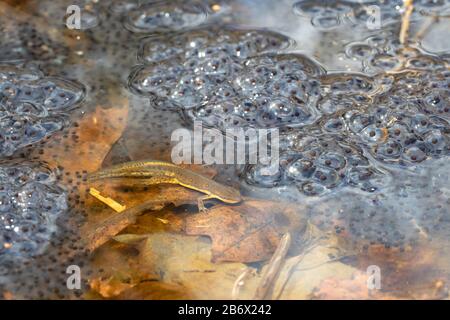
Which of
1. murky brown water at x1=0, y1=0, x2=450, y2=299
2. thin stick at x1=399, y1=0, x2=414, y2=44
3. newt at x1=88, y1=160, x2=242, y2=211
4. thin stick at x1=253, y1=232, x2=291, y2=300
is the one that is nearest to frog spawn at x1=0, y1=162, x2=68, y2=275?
murky brown water at x1=0, y1=0, x2=450, y2=299

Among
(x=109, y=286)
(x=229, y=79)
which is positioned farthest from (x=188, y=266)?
(x=229, y=79)

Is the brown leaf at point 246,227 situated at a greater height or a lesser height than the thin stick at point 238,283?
greater

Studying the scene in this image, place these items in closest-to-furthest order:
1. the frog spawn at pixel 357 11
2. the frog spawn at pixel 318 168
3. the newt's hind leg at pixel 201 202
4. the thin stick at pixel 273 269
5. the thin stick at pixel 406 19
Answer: the thin stick at pixel 273 269 → the newt's hind leg at pixel 201 202 → the frog spawn at pixel 318 168 → the thin stick at pixel 406 19 → the frog spawn at pixel 357 11

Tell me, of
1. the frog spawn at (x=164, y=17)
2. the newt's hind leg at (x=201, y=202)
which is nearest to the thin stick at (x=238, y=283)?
the newt's hind leg at (x=201, y=202)

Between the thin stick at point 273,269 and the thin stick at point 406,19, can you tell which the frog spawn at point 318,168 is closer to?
the thin stick at point 273,269

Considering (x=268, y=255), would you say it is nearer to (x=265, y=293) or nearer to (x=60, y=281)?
(x=265, y=293)

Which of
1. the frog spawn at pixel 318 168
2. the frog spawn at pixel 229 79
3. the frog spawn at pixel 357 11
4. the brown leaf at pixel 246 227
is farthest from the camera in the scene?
the frog spawn at pixel 357 11

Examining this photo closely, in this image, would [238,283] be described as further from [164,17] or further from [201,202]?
[164,17]
